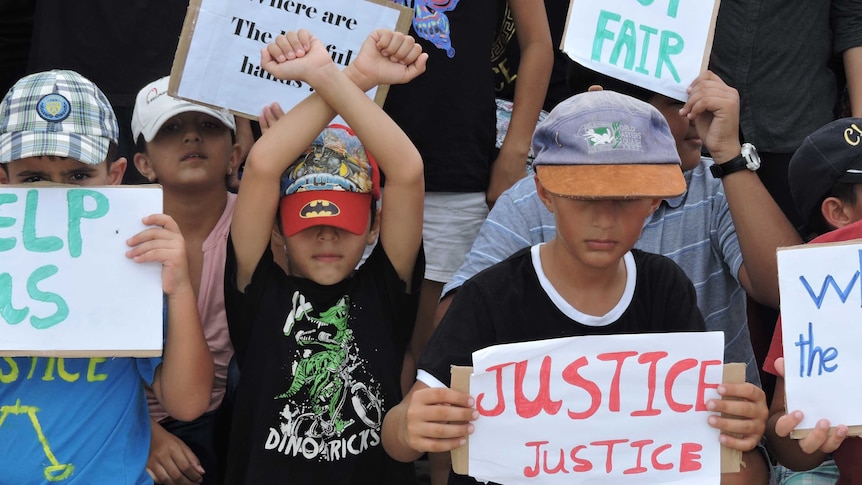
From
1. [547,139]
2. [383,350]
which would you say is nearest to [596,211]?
[547,139]

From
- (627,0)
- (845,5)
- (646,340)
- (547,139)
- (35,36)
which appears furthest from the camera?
(35,36)

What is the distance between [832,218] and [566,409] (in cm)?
106

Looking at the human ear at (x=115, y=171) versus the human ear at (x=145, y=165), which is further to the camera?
the human ear at (x=145, y=165)

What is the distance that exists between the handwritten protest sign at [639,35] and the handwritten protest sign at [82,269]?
55.8 inches

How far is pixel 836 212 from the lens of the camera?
332cm

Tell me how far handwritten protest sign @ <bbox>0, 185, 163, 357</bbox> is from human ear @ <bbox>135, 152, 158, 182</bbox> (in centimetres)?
87

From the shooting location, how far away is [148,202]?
3158 millimetres

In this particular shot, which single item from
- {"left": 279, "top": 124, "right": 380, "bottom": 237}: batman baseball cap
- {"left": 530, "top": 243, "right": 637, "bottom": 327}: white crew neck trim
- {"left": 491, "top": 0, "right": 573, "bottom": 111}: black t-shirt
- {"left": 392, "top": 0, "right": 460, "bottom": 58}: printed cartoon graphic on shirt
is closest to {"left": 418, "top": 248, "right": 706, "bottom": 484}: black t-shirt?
{"left": 530, "top": 243, "right": 637, "bottom": 327}: white crew neck trim

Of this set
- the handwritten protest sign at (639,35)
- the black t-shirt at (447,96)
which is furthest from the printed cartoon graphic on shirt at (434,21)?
the handwritten protest sign at (639,35)

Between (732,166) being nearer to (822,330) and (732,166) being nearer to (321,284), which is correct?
(822,330)

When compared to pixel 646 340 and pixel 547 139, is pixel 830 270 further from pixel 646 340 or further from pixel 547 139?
pixel 547 139

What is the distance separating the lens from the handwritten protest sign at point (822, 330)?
9.29 ft

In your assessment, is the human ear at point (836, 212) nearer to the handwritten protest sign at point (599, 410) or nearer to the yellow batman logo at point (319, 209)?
the handwritten protest sign at point (599, 410)

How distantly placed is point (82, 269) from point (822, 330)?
1.91 meters
